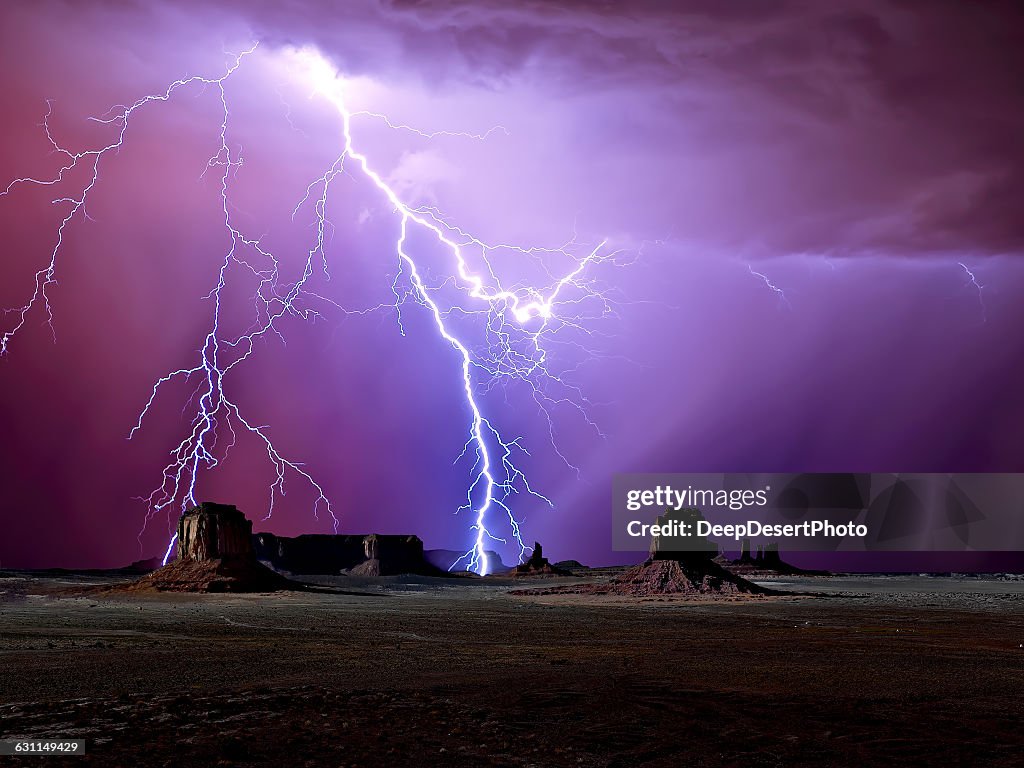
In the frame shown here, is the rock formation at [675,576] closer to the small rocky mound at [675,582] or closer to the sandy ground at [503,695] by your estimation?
the small rocky mound at [675,582]

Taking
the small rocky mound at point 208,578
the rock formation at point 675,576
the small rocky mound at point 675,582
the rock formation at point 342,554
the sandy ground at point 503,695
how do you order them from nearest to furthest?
the sandy ground at point 503,695
the small rocky mound at point 208,578
the small rocky mound at point 675,582
the rock formation at point 675,576
the rock formation at point 342,554

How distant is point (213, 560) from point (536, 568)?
64010 millimetres

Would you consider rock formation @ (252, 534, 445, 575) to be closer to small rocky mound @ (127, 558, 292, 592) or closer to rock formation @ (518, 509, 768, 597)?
rock formation @ (518, 509, 768, 597)

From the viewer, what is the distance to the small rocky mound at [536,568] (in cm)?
10544

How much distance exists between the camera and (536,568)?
10731 centimetres

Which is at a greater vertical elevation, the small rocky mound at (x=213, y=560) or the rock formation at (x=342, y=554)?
the small rocky mound at (x=213, y=560)

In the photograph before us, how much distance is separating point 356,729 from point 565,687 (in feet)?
14.1

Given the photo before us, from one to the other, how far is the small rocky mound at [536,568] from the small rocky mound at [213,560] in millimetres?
56608

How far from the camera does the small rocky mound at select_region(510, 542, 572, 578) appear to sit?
105m

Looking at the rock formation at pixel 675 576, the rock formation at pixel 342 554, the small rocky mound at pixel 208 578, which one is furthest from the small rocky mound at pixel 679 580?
the rock formation at pixel 342 554

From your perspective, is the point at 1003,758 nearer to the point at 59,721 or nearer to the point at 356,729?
the point at 356,729

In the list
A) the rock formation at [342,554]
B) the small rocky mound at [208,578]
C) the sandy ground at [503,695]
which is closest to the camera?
the sandy ground at [503,695]

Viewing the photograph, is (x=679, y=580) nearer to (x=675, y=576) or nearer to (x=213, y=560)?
(x=675, y=576)

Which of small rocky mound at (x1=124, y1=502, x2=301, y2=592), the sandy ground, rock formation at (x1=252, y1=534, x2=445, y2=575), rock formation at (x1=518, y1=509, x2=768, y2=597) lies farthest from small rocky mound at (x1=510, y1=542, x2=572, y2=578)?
the sandy ground
